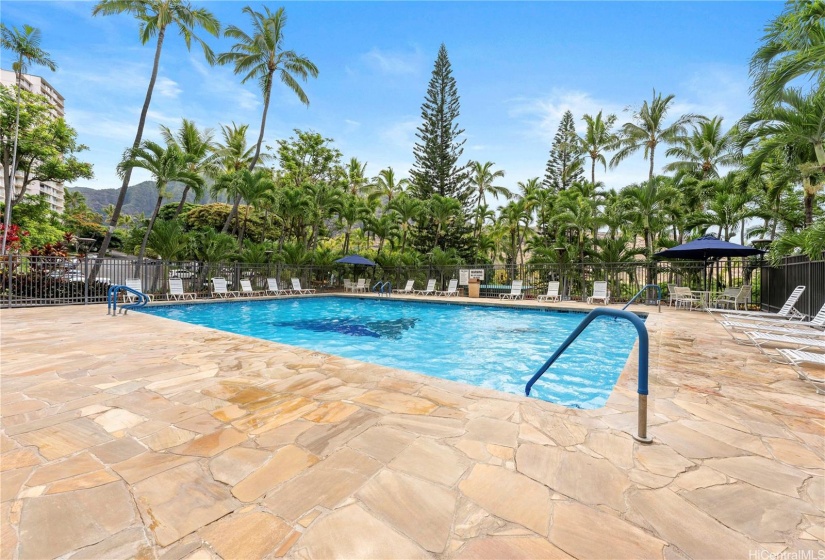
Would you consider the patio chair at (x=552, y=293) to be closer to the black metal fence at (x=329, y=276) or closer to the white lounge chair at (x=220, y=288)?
the black metal fence at (x=329, y=276)

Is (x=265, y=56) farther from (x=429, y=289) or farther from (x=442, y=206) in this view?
(x=429, y=289)

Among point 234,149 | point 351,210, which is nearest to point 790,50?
point 351,210

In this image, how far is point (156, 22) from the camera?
45.1 feet

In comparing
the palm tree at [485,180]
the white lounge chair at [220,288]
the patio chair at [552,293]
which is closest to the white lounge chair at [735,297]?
the patio chair at [552,293]

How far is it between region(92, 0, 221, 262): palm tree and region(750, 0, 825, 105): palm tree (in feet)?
57.6

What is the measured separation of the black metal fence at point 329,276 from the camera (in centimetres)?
1032

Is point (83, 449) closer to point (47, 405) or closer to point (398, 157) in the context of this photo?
point (47, 405)

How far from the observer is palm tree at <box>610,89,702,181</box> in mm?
18625

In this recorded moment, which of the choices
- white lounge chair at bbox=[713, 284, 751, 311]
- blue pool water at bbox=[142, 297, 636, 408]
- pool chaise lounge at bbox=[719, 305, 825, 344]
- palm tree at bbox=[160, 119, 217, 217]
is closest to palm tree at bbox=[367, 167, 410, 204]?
palm tree at bbox=[160, 119, 217, 217]

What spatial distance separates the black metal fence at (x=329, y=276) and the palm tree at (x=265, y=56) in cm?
583

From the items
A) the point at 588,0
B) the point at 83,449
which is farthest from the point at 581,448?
the point at 588,0

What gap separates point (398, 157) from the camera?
98.6 ft

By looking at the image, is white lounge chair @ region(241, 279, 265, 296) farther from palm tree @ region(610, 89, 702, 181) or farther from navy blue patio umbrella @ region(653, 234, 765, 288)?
palm tree @ region(610, 89, 702, 181)

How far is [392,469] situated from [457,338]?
6062 mm
